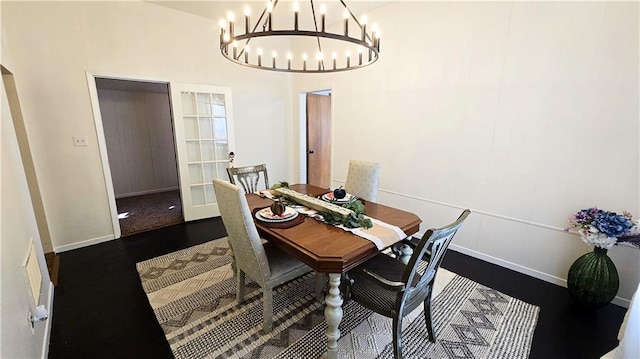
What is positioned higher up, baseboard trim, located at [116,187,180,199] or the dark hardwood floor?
baseboard trim, located at [116,187,180,199]

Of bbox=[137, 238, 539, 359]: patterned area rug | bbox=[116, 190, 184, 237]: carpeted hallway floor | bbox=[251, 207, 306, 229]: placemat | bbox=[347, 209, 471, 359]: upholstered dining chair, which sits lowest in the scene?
bbox=[137, 238, 539, 359]: patterned area rug

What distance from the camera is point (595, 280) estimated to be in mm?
1964

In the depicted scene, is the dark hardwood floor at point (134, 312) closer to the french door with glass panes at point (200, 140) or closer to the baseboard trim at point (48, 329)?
the baseboard trim at point (48, 329)

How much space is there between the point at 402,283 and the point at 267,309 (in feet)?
3.06

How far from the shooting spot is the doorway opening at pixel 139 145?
4.62 m

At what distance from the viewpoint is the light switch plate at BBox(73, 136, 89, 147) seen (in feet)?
9.61

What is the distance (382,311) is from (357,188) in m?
1.47

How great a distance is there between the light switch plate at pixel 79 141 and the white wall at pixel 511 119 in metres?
3.40

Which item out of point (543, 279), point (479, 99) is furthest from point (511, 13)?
point (543, 279)

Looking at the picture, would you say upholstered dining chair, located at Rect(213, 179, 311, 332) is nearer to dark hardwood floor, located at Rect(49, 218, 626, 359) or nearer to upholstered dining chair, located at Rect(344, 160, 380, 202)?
dark hardwood floor, located at Rect(49, 218, 626, 359)

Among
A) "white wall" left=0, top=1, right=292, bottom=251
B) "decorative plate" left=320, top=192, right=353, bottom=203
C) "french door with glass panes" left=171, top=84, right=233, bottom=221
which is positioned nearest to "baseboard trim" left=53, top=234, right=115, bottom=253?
"white wall" left=0, top=1, right=292, bottom=251

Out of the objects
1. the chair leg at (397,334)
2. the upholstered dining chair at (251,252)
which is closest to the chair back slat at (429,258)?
the chair leg at (397,334)

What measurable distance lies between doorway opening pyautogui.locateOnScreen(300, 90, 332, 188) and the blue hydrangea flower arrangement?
3568mm

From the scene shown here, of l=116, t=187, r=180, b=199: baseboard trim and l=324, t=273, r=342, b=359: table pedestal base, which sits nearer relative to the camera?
l=324, t=273, r=342, b=359: table pedestal base
